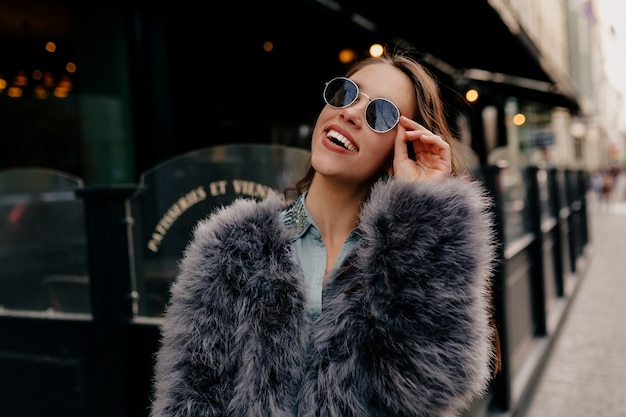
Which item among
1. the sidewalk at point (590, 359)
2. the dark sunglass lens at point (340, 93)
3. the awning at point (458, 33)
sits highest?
the awning at point (458, 33)

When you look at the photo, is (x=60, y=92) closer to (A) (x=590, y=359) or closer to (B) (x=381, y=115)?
(B) (x=381, y=115)

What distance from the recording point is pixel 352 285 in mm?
1351

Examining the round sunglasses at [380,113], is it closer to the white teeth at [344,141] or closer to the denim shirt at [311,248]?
the white teeth at [344,141]

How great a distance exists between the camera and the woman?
4.17 feet

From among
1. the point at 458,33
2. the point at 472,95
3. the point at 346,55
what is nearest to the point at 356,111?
the point at 472,95

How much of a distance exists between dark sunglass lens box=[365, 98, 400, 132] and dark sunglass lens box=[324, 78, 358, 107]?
6 cm

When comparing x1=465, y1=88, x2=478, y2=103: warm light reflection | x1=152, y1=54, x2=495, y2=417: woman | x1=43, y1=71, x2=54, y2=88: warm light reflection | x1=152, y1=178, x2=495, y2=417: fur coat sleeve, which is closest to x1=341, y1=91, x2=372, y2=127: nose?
x1=152, y1=54, x2=495, y2=417: woman

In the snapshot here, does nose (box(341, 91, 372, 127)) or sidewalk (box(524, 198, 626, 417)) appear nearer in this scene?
nose (box(341, 91, 372, 127))

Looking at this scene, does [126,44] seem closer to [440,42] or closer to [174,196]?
[174,196]

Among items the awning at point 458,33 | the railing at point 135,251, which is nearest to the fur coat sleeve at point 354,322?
the railing at point 135,251

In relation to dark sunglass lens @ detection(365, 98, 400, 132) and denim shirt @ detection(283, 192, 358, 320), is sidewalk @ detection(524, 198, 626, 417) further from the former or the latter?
dark sunglass lens @ detection(365, 98, 400, 132)

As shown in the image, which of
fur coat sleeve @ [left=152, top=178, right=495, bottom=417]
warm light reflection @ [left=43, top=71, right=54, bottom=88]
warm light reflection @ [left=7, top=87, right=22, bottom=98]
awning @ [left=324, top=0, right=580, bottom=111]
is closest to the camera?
fur coat sleeve @ [left=152, top=178, right=495, bottom=417]

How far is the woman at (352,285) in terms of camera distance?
4.17 feet

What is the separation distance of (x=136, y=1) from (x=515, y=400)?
500 centimetres
